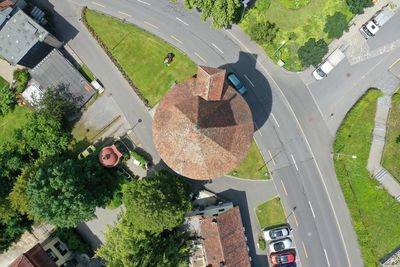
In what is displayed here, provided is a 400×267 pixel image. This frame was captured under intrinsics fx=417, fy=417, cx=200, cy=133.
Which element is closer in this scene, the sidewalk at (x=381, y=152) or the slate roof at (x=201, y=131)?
the slate roof at (x=201, y=131)

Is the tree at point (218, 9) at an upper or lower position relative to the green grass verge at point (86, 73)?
lower

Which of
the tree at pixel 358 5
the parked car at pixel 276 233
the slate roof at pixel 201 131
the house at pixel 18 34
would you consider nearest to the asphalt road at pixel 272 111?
the parked car at pixel 276 233

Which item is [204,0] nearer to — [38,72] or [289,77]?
[289,77]

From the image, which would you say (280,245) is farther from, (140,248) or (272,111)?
(140,248)

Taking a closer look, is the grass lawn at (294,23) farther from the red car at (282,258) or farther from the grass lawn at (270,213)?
the red car at (282,258)

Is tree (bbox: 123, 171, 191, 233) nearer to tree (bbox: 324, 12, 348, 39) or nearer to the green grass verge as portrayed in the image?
the green grass verge

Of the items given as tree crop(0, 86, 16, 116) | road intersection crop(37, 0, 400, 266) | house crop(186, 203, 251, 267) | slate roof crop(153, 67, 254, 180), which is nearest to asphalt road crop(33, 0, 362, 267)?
road intersection crop(37, 0, 400, 266)
